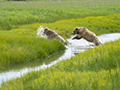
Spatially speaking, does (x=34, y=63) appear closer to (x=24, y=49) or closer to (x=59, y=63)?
(x=24, y=49)

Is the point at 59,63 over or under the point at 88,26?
over

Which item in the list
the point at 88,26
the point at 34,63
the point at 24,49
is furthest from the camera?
the point at 88,26

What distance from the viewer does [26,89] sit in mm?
5559

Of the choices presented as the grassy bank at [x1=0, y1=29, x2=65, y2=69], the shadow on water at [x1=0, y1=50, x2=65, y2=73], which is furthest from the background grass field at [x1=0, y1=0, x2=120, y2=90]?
the shadow on water at [x1=0, y1=50, x2=65, y2=73]

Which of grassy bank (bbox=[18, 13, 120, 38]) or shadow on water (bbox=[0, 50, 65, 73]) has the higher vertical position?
shadow on water (bbox=[0, 50, 65, 73])

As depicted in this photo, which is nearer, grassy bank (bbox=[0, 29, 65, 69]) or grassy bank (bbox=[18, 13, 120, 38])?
grassy bank (bbox=[0, 29, 65, 69])

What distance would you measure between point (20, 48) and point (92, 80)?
22.9 ft

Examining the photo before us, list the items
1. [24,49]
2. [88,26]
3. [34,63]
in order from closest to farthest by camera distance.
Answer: [34,63], [24,49], [88,26]

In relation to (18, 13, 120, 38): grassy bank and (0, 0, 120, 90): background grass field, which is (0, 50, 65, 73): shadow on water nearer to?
(0, 0, 120, 90): background grass field

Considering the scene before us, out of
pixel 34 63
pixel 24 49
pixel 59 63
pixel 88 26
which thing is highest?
pixel 59 63

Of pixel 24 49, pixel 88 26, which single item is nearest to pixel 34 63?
pixel 24 49

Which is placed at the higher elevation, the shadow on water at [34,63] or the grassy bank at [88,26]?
the shadow on water at [34,63]

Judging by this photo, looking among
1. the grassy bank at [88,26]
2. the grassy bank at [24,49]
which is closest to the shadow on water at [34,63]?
the grassy bank at [24,49]

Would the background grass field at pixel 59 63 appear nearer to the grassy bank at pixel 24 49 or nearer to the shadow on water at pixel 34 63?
the grassy bank at pixel 24 49
